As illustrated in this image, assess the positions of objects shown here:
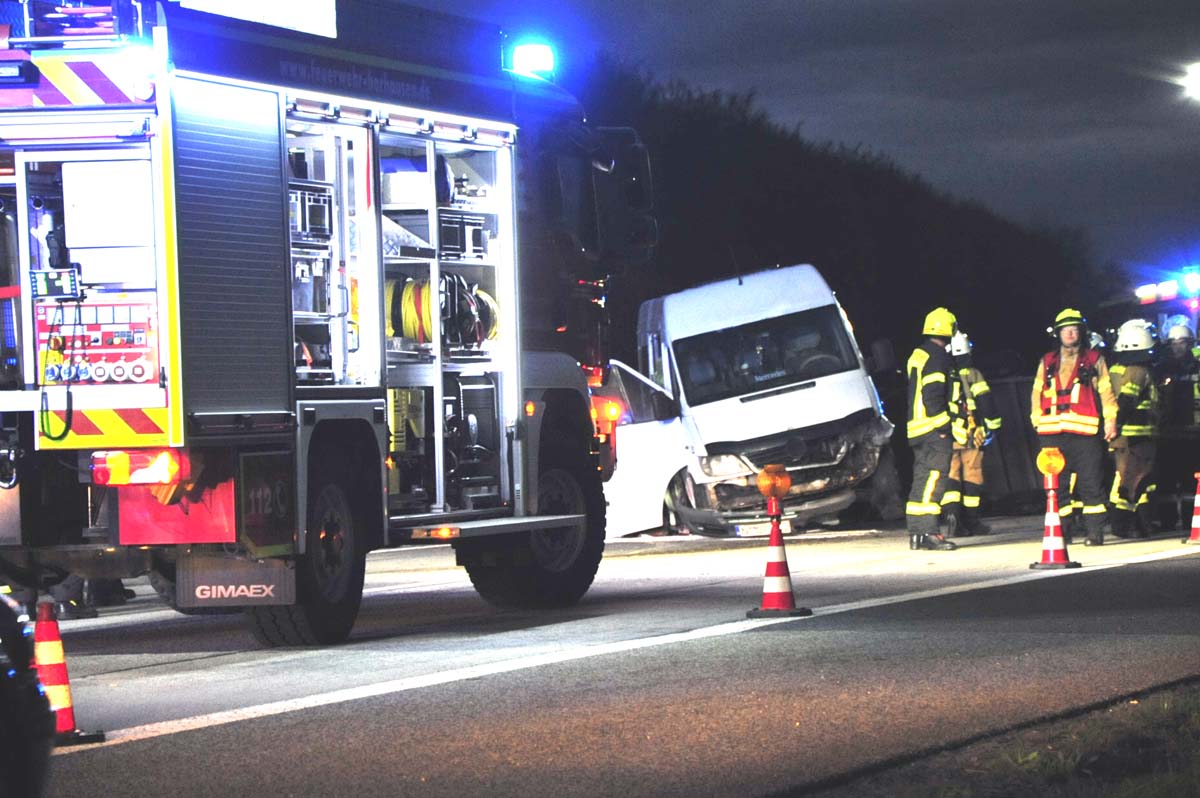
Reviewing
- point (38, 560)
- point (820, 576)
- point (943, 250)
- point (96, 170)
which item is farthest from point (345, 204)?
point (943, 250)

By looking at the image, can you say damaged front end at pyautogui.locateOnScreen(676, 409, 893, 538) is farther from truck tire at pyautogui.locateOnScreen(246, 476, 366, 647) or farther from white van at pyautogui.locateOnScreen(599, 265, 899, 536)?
truck tire at pyautogui.locateOnScreen(246, 476, 366, 647)

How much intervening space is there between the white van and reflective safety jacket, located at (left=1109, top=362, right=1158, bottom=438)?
2.24 m

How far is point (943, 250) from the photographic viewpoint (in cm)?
5778

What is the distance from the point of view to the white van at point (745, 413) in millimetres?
19281

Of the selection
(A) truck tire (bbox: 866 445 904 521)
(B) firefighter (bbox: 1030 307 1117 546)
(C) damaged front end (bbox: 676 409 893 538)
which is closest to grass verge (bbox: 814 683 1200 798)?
(B) firefighter (bbox: 1030 307 1117 546)

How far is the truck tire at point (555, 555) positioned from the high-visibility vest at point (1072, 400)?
18.8 ft

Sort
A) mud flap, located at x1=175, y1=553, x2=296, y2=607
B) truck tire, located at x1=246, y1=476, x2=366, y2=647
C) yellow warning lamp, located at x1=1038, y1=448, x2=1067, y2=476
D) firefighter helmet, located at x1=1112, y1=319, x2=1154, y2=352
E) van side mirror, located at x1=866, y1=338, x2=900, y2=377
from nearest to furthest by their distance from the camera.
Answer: mud flap, located at x1=175, y1=553, x2=296, y2=607
truck tire, located at x1=246, y1=476, x2=366, y2=647
yellow warning lamp, located at x1=1038, y1=448, x2=1067, y2=476
firefighter helmet, located at x1=1112, y1=319, x2=1154, y2=352
van side mirror, located at x1=866, y1=338, x2=900, y2=377

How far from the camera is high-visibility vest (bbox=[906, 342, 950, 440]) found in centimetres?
1714

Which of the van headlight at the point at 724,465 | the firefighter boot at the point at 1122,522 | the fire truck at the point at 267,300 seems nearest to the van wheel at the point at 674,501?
the van headlight at the point at 724,465

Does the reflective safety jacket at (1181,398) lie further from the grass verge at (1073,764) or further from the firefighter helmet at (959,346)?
the grass verge at (1073,764)

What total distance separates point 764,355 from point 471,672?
35.4 feet

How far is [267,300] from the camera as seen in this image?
34.0ft

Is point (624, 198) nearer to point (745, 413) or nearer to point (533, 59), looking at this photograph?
point (533, 59)

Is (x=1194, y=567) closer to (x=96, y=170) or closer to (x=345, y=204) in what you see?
(x=345, y=204)
